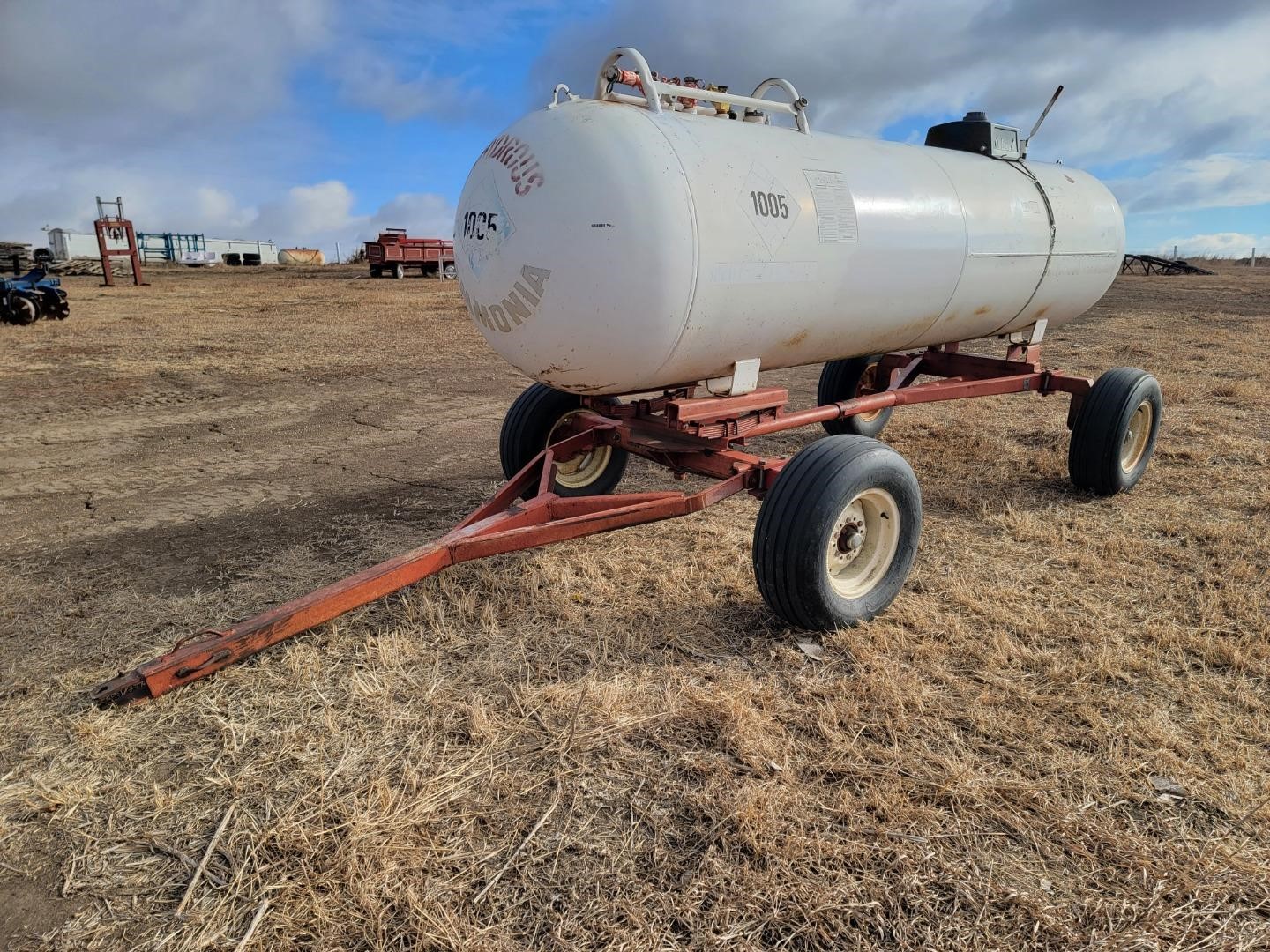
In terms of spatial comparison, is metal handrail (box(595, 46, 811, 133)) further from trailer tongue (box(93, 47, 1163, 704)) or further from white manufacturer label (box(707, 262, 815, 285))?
white manufacturer label (box(707, 262, 815, 285))

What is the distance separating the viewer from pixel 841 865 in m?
2.04

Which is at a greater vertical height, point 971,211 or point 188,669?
point 971,211

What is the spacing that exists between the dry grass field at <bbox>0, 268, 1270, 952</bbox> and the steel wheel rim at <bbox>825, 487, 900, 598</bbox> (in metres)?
0.22

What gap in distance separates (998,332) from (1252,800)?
3.34 m

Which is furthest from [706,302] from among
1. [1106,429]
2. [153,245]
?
[153,245]

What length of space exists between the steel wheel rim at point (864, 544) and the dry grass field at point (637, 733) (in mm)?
224

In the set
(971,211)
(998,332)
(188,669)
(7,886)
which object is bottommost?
(7,886)

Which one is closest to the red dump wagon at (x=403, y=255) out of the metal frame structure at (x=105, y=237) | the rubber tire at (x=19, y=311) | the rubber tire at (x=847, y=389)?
the metal frame structure at (x=105, y=237)

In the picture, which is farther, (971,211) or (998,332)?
(998,332)

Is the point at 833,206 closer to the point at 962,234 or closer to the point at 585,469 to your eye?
the point at 962,234

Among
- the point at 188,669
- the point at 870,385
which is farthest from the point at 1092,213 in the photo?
the point at 188,669

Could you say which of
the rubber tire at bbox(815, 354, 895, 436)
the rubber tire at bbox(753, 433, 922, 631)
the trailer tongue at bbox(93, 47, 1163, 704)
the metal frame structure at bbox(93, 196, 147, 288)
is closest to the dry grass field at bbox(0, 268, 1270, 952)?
the rubber tire at bbox(753, 433, 922, 631)

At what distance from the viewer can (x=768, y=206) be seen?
3.18 m

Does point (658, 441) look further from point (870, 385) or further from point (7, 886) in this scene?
point (870, 385)
